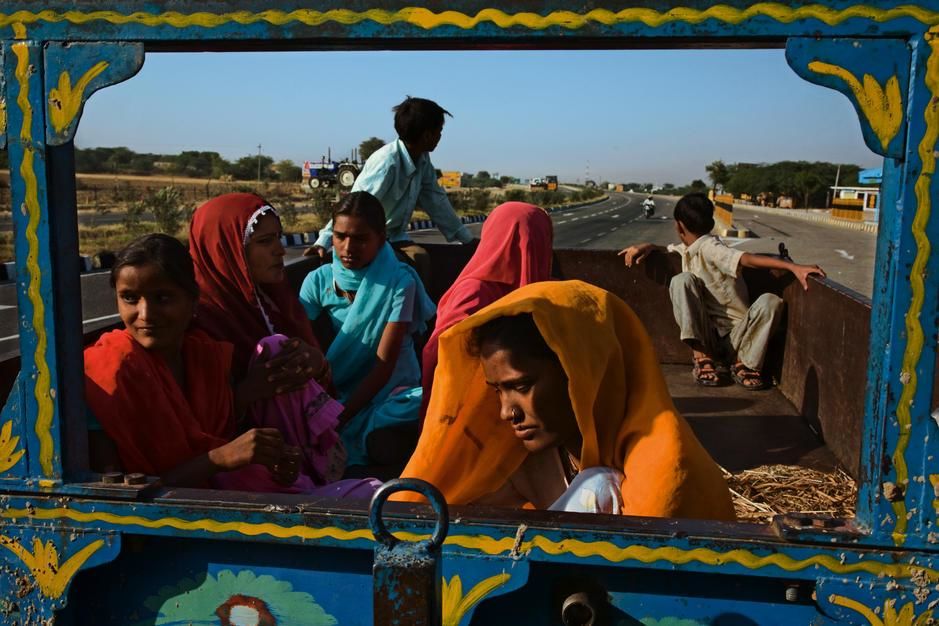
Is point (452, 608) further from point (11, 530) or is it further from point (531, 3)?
point (531, 3)

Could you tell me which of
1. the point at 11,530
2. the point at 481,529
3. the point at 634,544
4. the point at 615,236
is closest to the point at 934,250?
the point at 634,544

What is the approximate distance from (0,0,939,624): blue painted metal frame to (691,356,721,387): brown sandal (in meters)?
3.34

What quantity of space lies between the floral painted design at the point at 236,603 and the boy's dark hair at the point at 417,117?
11.4ft

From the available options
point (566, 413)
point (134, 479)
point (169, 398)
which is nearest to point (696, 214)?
point (566, 413)

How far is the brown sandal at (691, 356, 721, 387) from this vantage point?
4727 millimetres

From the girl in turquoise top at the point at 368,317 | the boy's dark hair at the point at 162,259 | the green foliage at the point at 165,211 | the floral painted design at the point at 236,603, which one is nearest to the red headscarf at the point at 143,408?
the boy's dark hair at the point at 162,259

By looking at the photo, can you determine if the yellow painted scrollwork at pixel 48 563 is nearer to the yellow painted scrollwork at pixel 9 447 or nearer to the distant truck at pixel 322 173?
the yellow painted scrollwork at pixel 9 447

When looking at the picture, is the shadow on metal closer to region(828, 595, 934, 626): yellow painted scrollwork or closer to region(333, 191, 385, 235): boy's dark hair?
region(828, 595, 934, 626): yellow painted scrollwork

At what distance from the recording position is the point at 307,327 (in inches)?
123

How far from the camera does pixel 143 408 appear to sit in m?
2.04

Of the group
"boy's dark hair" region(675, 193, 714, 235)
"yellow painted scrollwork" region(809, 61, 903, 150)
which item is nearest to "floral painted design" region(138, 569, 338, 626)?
"yellow painted scrollwork" region(809, 61, 903, 150)

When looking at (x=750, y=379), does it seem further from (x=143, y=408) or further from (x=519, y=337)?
(x=143, y=408)

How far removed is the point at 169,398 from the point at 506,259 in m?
1.67

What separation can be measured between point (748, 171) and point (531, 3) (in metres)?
113
